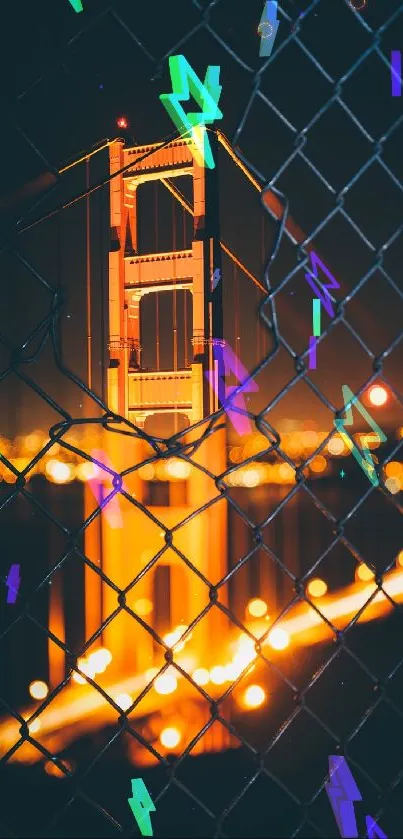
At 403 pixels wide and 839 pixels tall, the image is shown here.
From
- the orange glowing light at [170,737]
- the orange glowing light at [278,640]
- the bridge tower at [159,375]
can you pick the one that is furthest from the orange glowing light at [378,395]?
the orange glowing light at [278,640]

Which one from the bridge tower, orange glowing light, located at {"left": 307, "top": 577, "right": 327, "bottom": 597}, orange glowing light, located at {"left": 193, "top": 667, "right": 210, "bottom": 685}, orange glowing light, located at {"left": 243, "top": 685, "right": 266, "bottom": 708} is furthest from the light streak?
orange glowing light, located at {"left": 307, "top": 577, "right": 327, "bottom": 597}

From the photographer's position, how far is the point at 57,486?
1331 inches

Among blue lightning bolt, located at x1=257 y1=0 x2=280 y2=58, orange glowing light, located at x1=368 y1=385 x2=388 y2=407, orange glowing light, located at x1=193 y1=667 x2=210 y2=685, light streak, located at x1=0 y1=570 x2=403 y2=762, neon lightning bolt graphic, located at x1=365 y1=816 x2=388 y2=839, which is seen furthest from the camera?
orange glowing light, located at x1=193 y1=667 x2=210 y2=685

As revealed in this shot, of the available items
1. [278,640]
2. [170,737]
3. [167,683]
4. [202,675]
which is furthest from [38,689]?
[170,737]

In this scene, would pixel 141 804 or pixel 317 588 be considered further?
pixel 317 588

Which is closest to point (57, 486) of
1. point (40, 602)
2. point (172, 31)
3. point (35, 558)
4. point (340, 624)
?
point (35, 558)

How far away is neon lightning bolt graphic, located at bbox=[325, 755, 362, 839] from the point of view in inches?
37.0

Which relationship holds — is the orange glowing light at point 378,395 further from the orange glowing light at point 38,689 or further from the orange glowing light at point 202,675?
the orange glowing light at point 38,689

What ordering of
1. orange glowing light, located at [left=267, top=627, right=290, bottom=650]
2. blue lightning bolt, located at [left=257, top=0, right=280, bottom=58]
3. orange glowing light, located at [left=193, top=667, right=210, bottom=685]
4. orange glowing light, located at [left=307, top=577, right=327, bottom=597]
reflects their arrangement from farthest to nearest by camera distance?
orange glowing light, located at [left=307, top=577, right=327, bottom=597] → orange glowing light, located at [left=193, top=667, right=210, bottom=685] → orange glowing light, located at [left=267, top=627, right=290, bottom=650] → blue lightning bolt, located at [left=257, top=0, right=280, bottom=58]

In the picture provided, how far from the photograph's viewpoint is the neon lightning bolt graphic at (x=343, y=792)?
0.94 m

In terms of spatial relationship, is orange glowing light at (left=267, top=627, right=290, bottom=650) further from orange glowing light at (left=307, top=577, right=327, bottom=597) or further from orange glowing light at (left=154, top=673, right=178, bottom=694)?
orange glowing light at (left=307, top=577, right=327, bottom=597)

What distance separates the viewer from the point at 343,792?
3.21 ft

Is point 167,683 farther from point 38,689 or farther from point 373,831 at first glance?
point 373,831

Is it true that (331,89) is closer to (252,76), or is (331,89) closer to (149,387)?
(252,76)
